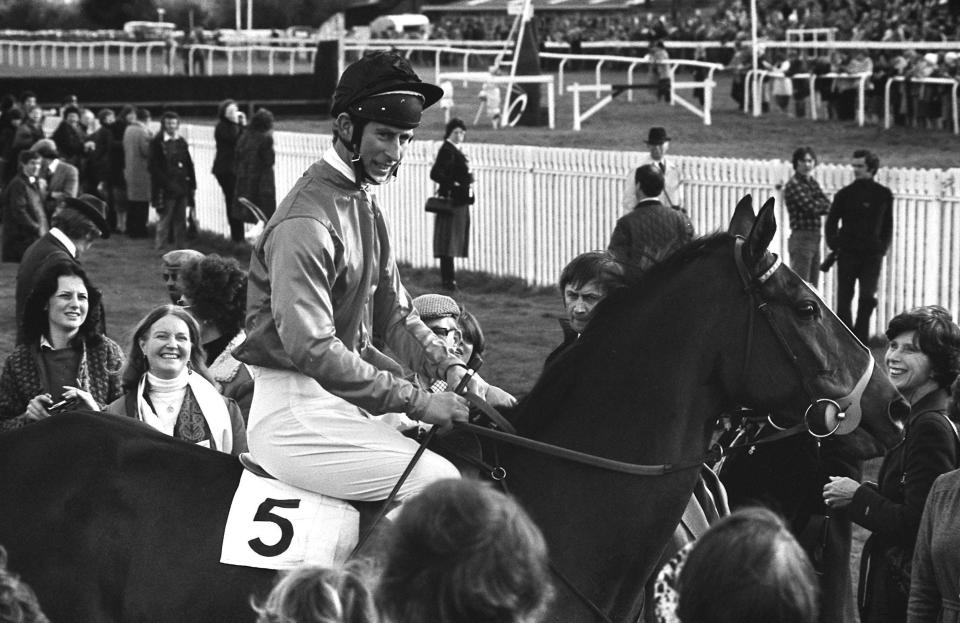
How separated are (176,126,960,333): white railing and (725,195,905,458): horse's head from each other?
8.49 m

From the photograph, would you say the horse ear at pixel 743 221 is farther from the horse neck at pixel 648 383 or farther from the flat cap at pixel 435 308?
the flat cap at pixel 435 308

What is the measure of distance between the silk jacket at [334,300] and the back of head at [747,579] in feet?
5.29

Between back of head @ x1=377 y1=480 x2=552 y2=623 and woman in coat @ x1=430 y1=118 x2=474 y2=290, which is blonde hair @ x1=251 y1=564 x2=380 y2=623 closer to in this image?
back of head @ x1=377 y1=480 x2=552 y2=623

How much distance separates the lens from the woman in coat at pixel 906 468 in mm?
4590

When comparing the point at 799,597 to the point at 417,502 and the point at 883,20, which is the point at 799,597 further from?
the point at 883,20

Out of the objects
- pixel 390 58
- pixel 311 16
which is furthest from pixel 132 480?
pixel 311 16

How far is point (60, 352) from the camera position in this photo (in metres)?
6.00

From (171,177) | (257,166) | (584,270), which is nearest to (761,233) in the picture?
(584,270)

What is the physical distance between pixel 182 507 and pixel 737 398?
5.26ft

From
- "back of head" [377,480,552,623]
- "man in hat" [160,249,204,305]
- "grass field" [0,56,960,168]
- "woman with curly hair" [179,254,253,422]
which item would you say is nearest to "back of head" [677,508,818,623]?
"back of head" [377,480,552,623]

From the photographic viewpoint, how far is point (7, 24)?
213ft

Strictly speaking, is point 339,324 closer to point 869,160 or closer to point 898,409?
point 898,409

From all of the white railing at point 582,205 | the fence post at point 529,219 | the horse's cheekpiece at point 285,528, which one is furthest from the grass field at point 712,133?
the horse's cheekpiece at point 285,528

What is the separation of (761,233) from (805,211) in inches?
345
